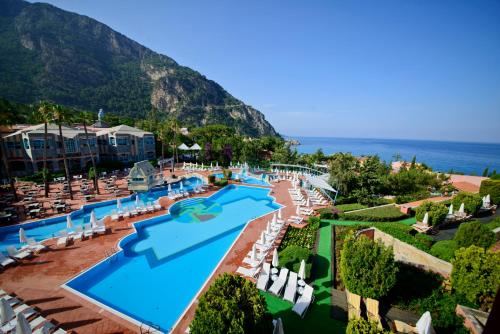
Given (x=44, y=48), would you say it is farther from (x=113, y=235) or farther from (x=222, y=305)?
(x=222, y=305)

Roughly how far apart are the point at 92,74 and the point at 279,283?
127 m

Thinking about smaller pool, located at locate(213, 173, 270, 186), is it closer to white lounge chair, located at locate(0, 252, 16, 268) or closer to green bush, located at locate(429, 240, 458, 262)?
green bush, located at locate(429, 240, 458, 262)

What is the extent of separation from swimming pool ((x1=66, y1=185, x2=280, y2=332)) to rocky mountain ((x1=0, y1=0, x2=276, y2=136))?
8374cm

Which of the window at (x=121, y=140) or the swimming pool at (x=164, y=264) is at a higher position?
the window at (x=121, y=140)

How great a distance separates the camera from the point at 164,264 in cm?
1134

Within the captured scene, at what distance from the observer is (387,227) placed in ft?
39.2

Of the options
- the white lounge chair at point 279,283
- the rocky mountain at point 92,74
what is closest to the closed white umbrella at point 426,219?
the white lounge chair at point 279,283

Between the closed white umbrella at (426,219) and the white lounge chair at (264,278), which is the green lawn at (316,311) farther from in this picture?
the closed white umbrella at (426,219)

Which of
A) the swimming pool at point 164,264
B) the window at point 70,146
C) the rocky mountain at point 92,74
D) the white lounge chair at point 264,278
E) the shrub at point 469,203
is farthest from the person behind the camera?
the rocky mountain at point 92,74

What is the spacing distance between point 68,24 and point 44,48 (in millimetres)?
46233

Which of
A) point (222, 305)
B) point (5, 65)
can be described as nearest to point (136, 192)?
point (222, 305)

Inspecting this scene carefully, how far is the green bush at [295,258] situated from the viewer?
9417 mm

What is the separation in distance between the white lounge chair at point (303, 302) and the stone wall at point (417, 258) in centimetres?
359

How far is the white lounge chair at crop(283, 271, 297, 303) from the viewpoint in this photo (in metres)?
8.05
